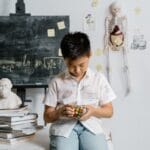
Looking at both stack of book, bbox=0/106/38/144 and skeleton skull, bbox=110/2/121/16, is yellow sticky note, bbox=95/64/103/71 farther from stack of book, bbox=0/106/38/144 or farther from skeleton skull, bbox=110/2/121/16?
stack of book, bbox=0/106/38/144

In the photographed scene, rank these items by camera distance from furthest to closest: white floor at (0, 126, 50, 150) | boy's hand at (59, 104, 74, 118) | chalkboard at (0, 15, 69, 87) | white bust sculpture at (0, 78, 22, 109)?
1. chalkboard at (0, 15, 69, 87)
2. white bust sculpture at (0, 78, 22, 109)
3. white floor at (0, 126, 50, 150)
4. boy's hand at (59, 104, 74, 118)

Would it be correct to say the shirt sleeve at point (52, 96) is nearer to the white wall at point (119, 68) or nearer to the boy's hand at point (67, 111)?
the boy's hand at point (67, 111)

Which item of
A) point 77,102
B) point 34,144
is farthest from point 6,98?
point 77,102

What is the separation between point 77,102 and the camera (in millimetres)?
1658

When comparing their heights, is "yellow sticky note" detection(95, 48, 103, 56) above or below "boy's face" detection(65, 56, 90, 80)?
above

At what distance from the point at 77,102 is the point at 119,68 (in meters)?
0.78

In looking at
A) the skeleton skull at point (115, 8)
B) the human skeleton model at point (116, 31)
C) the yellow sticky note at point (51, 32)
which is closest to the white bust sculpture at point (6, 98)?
the yellow sticky note at point (51, 32)

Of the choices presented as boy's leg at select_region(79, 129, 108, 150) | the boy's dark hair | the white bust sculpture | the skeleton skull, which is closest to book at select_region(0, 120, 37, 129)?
the white bust sculpture

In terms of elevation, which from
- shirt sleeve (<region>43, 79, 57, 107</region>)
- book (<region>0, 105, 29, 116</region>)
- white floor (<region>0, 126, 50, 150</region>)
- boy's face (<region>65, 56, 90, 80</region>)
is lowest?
white floor (<region>0, 126, 50, 150</region>)

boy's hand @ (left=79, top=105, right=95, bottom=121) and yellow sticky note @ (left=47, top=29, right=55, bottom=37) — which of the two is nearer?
boy's hand @ (left=79, top=105, right=95, bottom=121)

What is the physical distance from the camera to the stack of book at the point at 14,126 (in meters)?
1.77

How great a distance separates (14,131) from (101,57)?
0.87 metres

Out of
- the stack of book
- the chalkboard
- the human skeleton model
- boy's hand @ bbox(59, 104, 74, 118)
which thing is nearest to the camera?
boy's hand @ bbox(59, 104, 74, 118)

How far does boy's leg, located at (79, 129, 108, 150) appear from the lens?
5.16 ft
